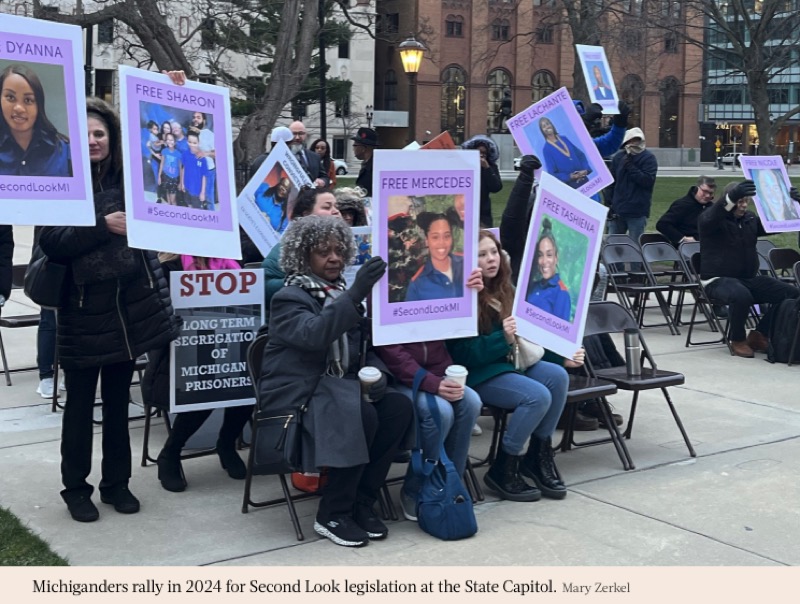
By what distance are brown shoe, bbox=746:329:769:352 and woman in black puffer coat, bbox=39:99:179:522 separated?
263 inches

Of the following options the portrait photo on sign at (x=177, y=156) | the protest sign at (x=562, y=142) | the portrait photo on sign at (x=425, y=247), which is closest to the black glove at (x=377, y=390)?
the portrait photo on sign at (x=425, y=247)

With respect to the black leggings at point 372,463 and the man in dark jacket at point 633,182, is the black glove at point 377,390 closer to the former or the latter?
the black leggings at point 372,463

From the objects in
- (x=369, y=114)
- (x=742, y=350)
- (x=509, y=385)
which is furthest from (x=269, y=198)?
(x=369, y=114)

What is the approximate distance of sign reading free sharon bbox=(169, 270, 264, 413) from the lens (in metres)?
5.82

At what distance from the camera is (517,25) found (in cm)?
6875

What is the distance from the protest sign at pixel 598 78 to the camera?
29.3ft

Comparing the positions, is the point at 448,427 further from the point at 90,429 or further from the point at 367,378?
the point at 90,429

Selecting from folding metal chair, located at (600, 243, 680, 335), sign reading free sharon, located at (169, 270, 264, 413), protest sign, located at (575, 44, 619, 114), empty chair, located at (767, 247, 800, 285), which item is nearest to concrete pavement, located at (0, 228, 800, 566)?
sign reading free sharon, located at (169, 270, 264, 413)

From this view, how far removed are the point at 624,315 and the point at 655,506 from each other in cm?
161

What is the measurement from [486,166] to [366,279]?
9.14ft

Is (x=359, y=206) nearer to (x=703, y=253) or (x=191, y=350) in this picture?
(x=191, y=350)

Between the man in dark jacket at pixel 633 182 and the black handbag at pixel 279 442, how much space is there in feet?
29.4

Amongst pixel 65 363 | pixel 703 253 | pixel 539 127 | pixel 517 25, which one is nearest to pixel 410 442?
pixel 65 363

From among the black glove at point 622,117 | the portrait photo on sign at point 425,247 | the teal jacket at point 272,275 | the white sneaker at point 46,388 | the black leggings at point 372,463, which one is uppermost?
the black glove at point 622,117
